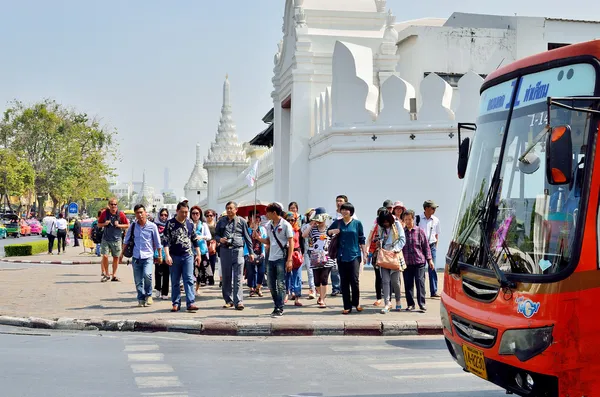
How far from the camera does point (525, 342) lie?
568cm

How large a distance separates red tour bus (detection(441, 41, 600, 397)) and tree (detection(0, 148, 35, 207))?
6225 centimetres

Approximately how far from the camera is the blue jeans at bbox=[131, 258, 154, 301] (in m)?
13.8

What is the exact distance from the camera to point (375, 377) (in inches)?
318

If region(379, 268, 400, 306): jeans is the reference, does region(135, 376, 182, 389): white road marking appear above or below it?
below

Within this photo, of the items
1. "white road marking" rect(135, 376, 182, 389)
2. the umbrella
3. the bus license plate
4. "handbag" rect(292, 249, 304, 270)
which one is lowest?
"white road marking" rect(135, 376, 182, 389)

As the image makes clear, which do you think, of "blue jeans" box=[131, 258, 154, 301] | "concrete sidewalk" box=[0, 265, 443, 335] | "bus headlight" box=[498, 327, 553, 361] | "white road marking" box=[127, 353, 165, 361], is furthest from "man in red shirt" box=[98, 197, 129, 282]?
"bus headlight" box=[498, 327, 553, 361]

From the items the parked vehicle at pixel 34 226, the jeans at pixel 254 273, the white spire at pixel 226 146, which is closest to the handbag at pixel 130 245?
the jeans at pixel 254 273

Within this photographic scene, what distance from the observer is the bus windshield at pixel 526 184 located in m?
5.74

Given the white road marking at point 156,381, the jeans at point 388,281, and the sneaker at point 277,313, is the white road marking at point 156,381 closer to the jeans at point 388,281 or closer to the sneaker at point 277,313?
the sneaker at point 277,313

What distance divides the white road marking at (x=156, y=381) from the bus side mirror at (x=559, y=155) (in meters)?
4.00

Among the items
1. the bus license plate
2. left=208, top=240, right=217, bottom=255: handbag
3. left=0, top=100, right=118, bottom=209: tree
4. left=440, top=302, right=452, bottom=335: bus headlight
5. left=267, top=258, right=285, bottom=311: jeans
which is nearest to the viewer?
the bus license plate

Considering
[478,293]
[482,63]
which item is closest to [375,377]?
[478,293]

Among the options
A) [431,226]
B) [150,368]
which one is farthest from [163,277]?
[150,368]

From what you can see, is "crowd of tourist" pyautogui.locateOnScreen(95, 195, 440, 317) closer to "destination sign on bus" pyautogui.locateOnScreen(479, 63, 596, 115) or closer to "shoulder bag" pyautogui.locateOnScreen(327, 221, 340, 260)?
"shoulder bag" pyautogui.locateOnScreen(327, 221, 340, 260)
